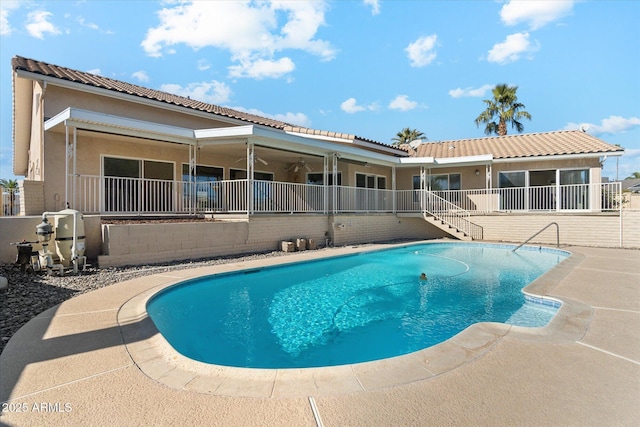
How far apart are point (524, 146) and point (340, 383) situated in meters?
20.4

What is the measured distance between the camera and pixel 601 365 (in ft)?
10.6

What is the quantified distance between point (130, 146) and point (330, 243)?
8415 millimetres

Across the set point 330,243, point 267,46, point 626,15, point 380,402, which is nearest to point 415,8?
point 626,15

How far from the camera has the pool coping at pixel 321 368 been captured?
2852 mm

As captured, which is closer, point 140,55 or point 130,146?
point 130,146

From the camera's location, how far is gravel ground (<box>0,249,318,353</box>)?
4809 mm

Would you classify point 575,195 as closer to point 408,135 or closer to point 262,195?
point 262,195

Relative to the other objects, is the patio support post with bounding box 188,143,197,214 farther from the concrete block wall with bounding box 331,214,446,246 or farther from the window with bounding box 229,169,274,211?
the concrete block wall with bounding box 331,214,446,246

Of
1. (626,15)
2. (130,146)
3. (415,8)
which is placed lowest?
(130,146)

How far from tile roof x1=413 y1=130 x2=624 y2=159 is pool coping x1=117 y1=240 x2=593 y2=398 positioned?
600 inches

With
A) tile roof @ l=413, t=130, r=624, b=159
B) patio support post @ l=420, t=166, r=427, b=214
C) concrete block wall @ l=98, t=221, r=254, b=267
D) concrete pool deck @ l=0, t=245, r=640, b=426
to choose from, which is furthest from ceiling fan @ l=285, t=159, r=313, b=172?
concrete pool deck @ l=0, t=245, r=640, b=426

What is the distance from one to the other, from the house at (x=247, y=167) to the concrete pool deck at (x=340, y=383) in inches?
297

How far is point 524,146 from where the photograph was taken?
19.0m

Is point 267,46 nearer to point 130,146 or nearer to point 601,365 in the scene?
point 130,146
